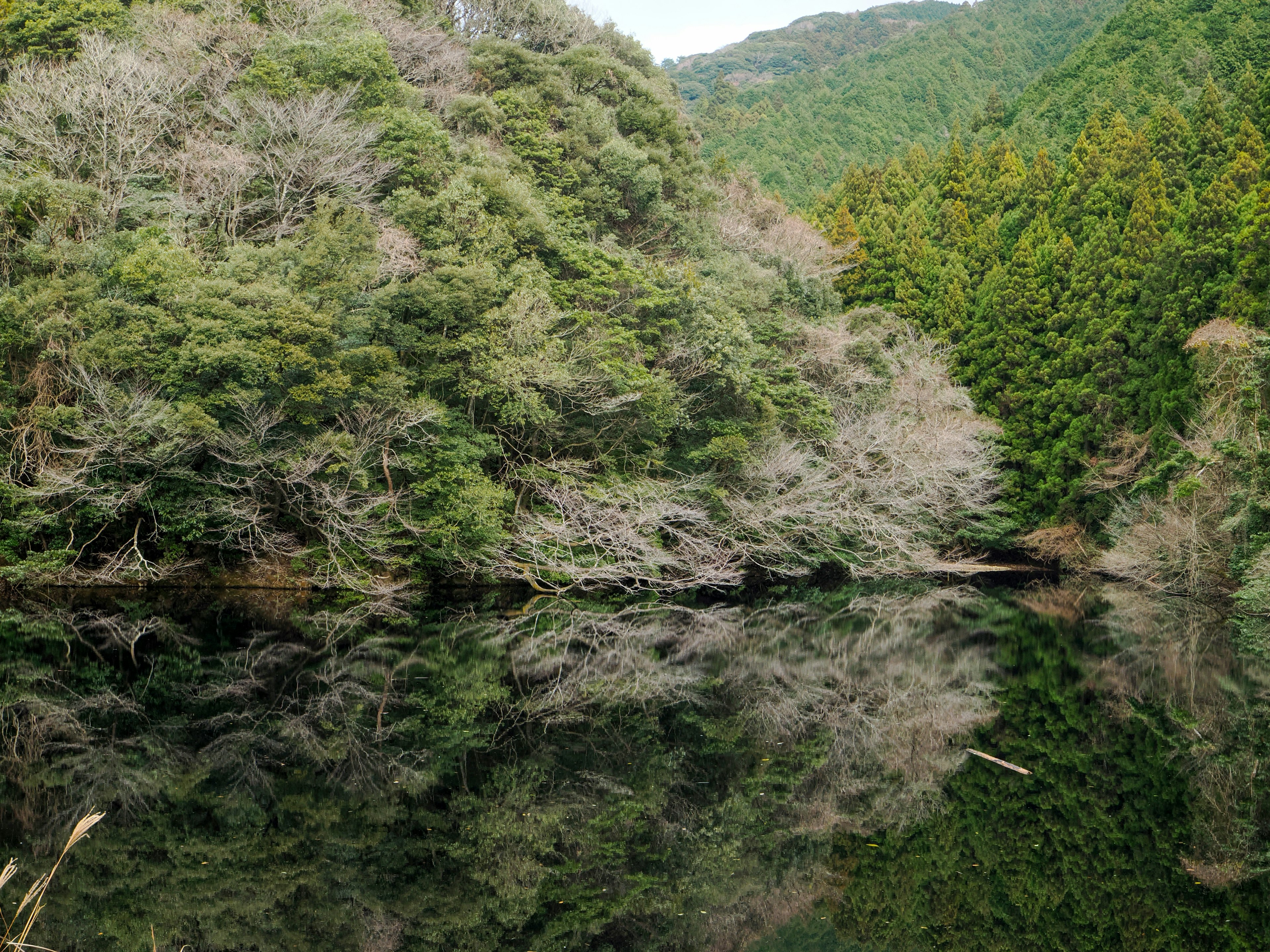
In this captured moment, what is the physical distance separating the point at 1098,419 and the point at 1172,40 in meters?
27.6

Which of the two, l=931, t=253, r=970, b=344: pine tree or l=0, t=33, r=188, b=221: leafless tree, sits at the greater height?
l=0, t=33, r=188, b=221: leafless tree

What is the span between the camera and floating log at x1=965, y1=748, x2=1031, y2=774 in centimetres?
975

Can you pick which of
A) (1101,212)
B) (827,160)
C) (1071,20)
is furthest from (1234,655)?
(1071,20)

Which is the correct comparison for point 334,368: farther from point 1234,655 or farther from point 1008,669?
point 1234,655

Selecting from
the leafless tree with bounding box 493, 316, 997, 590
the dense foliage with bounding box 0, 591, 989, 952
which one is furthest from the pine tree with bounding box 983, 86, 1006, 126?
the dense foliage with bounding box 0, 591, 989, 952

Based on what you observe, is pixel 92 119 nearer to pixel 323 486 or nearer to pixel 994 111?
pixel 323 486

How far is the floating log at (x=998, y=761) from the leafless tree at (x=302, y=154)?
1736 centimetres

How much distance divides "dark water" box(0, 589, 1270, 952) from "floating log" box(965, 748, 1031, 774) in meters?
0.16

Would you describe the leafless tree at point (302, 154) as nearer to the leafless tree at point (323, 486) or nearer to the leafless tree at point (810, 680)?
the leafless tree at point (323, 486)

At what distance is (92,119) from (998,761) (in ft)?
70.4

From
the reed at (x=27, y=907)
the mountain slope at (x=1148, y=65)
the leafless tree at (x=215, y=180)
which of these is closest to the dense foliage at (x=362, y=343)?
the leafless tree at (x=215, y=180)

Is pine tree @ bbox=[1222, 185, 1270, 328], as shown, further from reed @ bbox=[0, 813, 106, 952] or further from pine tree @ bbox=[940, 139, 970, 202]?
reed @ bbox=[0, 813, 106, 952]

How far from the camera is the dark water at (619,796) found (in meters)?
6.29

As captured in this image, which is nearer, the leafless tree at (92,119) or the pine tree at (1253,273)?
the leafless tree at (92,119)
